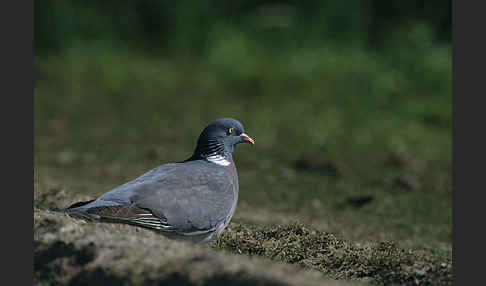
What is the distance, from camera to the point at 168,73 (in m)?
11.9

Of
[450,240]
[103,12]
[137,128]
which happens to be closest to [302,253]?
[450,240]

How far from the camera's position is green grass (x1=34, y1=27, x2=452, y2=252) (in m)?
7.50

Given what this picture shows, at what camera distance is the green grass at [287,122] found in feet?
24.6

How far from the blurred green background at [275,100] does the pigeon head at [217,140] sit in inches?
Answer: 66.0

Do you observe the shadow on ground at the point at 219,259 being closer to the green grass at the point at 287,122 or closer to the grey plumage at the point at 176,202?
the grey plumage at the point at 176,202

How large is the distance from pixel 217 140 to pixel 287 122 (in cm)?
502

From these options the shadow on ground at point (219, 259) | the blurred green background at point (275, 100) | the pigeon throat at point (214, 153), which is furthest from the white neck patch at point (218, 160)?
the blurred green background at point (275, 100)

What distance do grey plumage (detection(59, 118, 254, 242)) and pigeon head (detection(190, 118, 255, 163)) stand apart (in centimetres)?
15

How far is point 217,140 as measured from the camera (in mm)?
5070

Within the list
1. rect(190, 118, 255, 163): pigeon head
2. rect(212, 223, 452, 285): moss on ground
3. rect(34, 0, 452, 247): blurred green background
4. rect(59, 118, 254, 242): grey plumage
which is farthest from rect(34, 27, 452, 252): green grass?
rect(59, 118, 254, 242): grey plumage

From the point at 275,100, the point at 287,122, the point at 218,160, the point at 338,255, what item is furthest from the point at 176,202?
the point at 275,100

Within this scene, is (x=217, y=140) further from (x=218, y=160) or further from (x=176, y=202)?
(x=176, y=202)

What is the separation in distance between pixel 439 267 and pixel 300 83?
6.93 meters

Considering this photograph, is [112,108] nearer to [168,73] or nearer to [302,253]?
[168,73]
